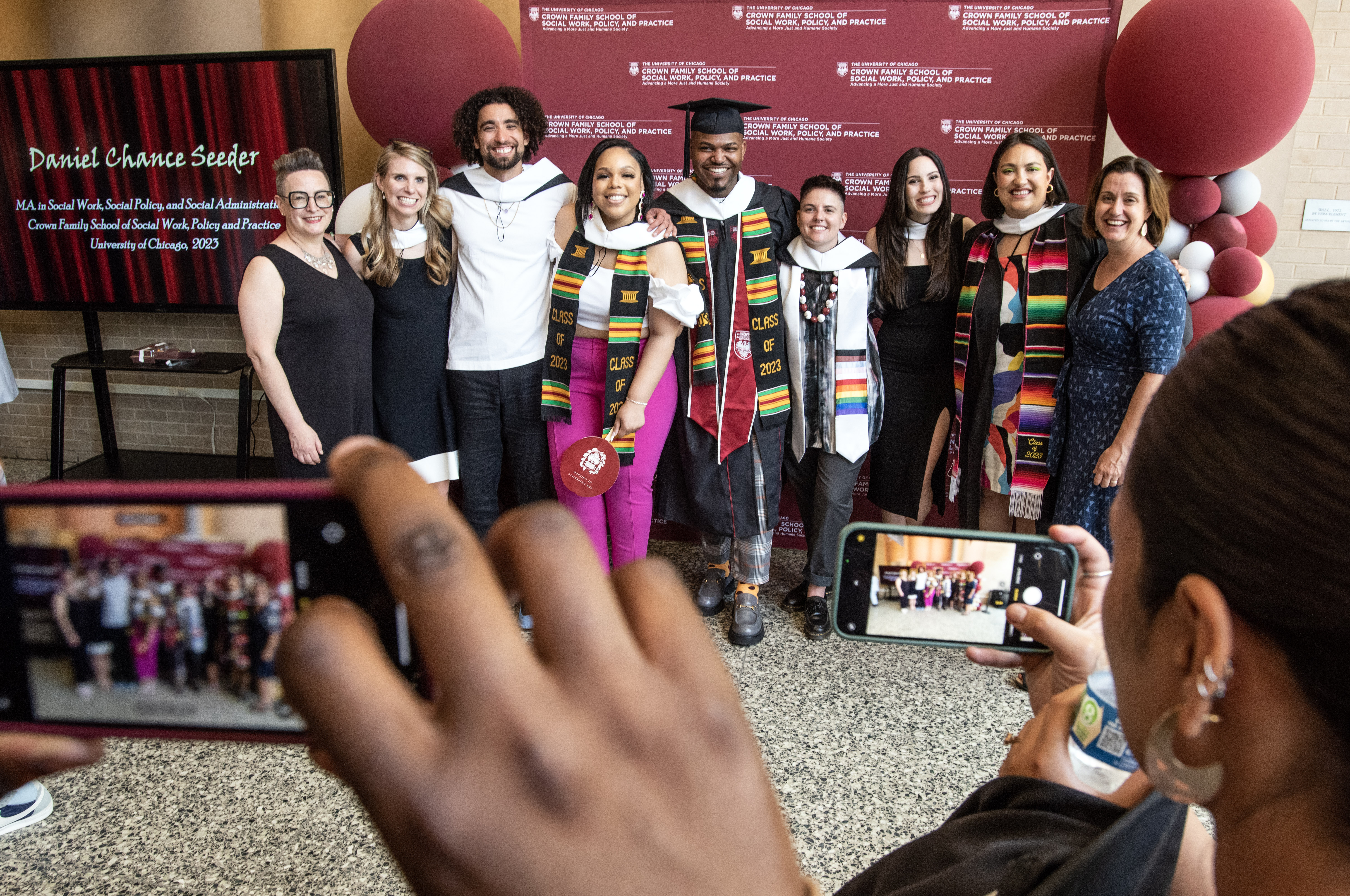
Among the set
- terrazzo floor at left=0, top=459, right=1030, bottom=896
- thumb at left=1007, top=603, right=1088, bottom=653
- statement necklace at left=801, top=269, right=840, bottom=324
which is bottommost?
terrazzo floor at left=0, top=459, right=1030, bottom=896

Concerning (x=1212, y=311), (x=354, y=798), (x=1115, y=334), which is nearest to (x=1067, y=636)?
(x=354, y=798)

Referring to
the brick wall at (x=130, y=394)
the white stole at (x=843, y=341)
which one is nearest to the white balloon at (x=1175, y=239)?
the white stole at (x=843, y=341)

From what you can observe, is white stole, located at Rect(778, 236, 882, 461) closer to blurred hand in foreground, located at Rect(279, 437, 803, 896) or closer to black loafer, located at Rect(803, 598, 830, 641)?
black loafer, located at Rect(803, 598, 830, 641)

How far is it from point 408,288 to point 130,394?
302 centimetres

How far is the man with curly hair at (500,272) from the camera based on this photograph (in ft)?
8.99

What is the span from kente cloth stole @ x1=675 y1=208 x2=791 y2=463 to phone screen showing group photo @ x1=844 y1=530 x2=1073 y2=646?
5.88 ft

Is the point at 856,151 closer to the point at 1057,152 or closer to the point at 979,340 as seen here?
the point at 1057,152

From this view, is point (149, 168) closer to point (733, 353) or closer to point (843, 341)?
point (733, 353)

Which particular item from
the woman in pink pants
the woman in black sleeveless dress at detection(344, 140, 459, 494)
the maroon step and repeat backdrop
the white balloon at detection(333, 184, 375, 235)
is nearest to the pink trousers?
the woman in pink pants

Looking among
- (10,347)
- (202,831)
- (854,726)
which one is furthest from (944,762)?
(10,347)

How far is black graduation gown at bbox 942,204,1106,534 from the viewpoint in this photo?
8.48 ft

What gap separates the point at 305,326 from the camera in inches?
96.2

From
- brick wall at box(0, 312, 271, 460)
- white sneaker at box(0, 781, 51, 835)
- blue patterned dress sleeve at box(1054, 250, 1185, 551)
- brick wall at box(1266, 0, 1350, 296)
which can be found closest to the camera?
white sneaker at box(0, 781, 51, 835)

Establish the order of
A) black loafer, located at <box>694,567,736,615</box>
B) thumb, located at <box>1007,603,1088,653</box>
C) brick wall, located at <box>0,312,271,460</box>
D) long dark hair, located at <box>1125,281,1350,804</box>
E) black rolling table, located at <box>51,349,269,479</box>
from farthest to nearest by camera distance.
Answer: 1. brick wall, located at <box>0,312,271,460</box>
2. black rolling table, located at <box>51,349,269,479</box>
3. black loafer, located at <box>694,567,736,615</box>
4. thumb, located at <box>1007,603,1088,653</box>
5. long dark hair, located at <box>1125,281,1350,804</box>
